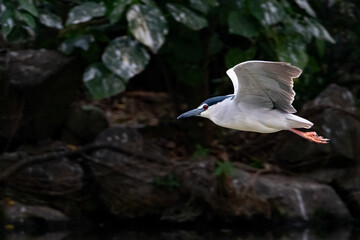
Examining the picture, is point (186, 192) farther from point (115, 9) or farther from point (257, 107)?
point (257, 107)

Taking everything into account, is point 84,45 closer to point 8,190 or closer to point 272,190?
point 8,190

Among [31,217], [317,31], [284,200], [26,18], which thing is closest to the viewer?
[26,18]

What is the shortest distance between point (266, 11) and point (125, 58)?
4.54ft

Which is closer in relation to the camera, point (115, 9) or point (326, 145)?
point (115, 9)

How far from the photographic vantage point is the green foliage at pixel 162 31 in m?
6.54

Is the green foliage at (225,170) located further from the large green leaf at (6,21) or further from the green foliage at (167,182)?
the large green leaf at (6,21)

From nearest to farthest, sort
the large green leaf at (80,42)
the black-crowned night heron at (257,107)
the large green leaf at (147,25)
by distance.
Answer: the black-crowned night heron at (257,107), the large green leaf at (147,25), the large green leaf at (80,42)

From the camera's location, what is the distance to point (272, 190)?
7.80 metres

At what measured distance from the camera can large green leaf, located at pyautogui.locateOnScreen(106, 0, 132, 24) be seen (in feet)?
21.4

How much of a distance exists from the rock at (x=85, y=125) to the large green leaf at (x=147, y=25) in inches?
79.3

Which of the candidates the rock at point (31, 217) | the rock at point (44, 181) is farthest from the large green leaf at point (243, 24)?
the rock at point (31, 217)

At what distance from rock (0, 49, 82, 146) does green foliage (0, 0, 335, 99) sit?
0.21 metres

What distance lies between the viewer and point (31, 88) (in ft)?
25.5

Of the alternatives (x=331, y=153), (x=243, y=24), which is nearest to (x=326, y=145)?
(x=331, y=153)
